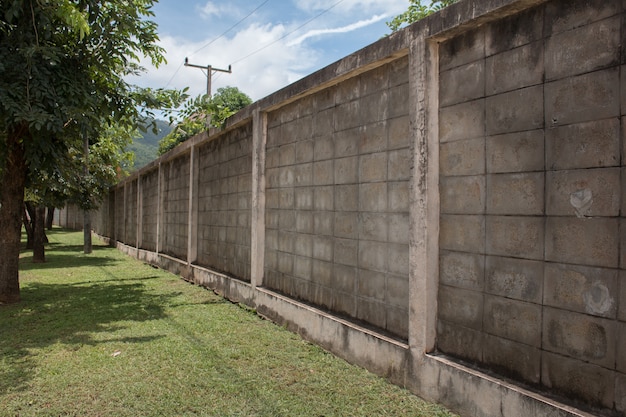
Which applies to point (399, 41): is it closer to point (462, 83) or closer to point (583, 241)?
point (462, 83)

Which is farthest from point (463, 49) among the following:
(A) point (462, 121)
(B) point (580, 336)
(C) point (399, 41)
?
(B) point (580, 336)

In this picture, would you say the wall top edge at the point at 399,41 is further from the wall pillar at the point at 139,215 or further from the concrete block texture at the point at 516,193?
the wall pillar at the point at 139,215

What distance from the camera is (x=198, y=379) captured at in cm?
425

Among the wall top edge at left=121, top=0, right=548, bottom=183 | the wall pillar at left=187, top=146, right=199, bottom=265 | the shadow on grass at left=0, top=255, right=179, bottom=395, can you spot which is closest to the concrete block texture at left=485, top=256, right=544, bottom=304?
the wall top edge at left=121, top=0, right=548, bottom=183

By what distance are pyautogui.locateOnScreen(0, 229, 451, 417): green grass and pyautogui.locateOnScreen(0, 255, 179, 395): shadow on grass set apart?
16mm

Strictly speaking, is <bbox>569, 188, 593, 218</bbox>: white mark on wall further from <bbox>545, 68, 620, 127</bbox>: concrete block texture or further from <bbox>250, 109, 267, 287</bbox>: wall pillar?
<bbox>250, 109, 267, 287</bbox>: wall pillar

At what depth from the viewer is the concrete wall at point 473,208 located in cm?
273

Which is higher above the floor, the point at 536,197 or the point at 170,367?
the point at 536,197

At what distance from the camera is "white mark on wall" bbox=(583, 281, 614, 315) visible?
105 inches

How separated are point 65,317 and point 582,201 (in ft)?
21.8

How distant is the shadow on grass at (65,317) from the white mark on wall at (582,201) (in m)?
4.54

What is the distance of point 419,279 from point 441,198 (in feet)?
Result: 2.22

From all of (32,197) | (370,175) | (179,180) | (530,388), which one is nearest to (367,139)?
(370,175)

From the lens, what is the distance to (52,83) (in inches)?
258
